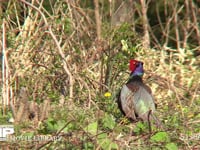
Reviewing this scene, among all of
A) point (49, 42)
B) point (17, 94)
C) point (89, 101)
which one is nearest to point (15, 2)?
point (49, 42)

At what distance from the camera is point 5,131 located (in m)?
7.36

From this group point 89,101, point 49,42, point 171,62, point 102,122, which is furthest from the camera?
point 171,62

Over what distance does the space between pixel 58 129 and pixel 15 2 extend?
278 centimetres

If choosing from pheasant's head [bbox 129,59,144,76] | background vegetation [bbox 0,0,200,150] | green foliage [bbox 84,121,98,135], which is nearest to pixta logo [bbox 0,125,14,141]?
background vegetation [bbox 0,0,200,150]

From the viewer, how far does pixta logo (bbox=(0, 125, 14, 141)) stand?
23.6 feet

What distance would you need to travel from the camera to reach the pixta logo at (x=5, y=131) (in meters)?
7.21

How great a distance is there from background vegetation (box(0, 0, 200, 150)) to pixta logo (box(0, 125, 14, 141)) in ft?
0.22

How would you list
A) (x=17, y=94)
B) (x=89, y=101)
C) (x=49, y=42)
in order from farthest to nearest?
(x=49, y=42) < (x=17, y=94) < (x=89, y=101)

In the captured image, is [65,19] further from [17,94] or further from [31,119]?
[31,119]

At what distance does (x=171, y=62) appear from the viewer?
36.8ft

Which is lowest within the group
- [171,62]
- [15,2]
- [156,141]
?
[156,141]

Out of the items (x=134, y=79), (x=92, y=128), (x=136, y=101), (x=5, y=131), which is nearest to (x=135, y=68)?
(x=134, y=79)

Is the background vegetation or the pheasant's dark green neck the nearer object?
the background vegetation

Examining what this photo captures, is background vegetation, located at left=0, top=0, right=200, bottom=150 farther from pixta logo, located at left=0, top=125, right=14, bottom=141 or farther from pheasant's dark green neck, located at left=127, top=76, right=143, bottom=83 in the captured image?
pheasant's dark green neck, located at left=127, top=76, right=143, bottom=83
